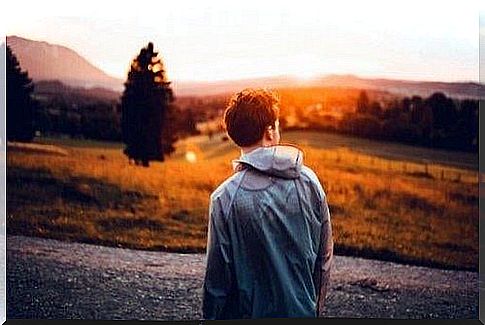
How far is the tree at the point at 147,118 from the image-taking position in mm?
5746

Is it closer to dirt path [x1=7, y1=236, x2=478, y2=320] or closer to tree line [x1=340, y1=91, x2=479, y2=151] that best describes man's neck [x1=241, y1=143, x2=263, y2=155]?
dirt path [x1=7, y1=236, x2=478, y2=320]

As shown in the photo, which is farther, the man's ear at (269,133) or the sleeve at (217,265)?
the man's ear at (269,133)

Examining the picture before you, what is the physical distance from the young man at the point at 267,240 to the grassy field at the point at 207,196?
1.91m

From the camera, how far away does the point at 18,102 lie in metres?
5.76

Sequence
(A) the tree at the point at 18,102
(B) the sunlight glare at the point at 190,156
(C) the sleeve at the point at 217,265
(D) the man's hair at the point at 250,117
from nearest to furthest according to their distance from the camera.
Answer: (C) the sleeve at the point at 217,265
(D) the man's hair at the point at 250,117
(A) the tree at the point at 18,102
(B) the sunlight glare at the point at 190,156

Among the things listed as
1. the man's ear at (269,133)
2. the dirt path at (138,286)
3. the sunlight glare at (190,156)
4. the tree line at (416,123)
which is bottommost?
the dirt path at (138,286)

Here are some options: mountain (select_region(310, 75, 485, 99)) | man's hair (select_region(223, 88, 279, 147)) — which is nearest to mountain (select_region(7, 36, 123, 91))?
mountain (select_region(310, 75, 485, 99))

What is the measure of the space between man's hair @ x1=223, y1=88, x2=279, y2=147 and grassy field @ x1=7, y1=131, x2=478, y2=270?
72.1 inches

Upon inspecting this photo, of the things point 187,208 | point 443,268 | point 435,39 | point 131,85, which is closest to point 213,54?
point 131,85

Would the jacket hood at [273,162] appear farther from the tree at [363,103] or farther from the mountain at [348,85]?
the tree at [363,103]

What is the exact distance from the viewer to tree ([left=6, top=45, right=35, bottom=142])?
225 inches

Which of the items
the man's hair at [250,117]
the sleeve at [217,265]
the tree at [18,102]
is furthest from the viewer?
the tree at [18,102]

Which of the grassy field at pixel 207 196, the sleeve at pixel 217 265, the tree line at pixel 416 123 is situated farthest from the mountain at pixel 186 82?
the sleeve at pixel 217 265

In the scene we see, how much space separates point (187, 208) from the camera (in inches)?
227
